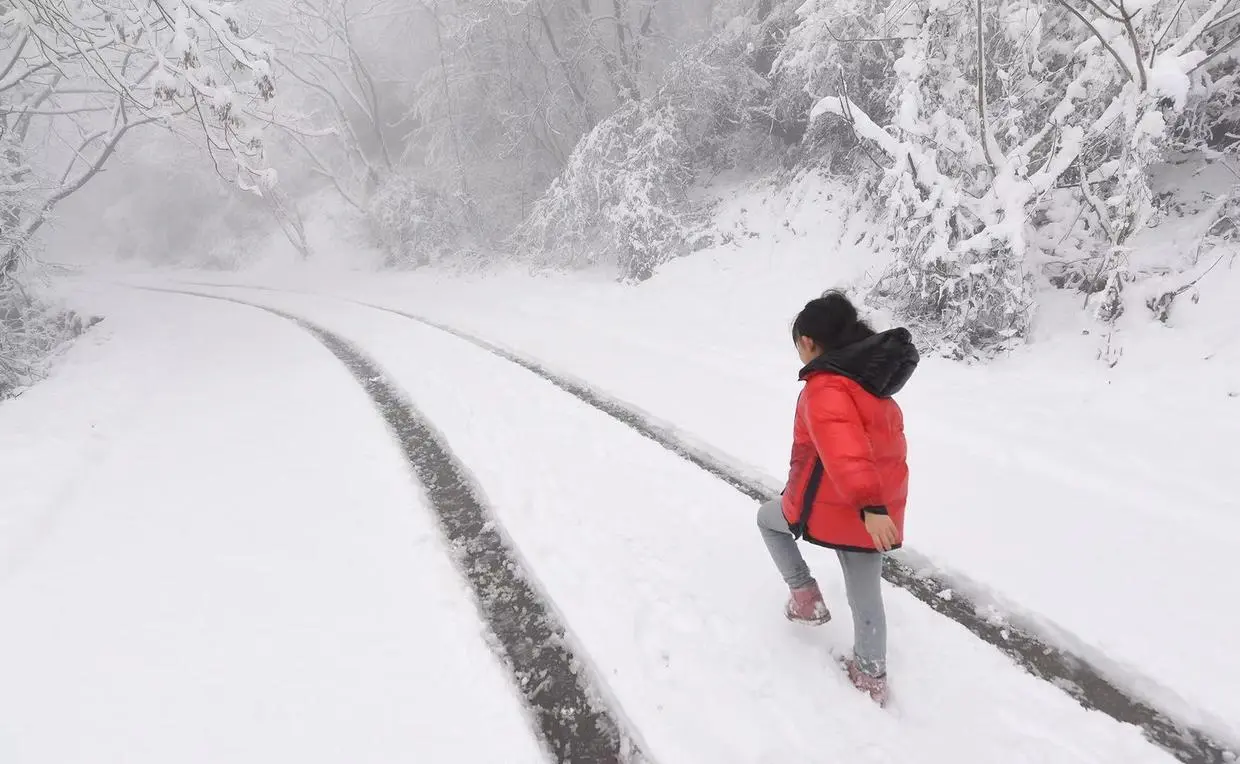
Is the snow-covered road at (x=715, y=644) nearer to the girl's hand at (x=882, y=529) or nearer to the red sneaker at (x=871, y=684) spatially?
the red sneaker at (x=871, y=684)

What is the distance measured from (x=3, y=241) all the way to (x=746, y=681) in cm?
1560

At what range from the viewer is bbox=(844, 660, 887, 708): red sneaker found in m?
2.46

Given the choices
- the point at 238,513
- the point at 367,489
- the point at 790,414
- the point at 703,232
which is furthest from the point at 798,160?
the point at 238,513

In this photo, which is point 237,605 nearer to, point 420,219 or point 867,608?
point 867,608

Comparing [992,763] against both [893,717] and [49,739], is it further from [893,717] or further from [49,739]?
[49,739]

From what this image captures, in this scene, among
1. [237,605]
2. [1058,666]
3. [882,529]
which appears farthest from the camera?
[237,605]

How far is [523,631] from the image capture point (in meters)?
3.12

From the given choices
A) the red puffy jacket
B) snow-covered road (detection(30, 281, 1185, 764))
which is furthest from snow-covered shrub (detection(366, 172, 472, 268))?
the red puffy jacket

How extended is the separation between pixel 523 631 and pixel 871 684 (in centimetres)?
180

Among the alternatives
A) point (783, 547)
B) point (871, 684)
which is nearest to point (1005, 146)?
point (783, 547)

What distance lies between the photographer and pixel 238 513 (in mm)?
4637

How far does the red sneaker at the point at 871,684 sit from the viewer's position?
8.07ft

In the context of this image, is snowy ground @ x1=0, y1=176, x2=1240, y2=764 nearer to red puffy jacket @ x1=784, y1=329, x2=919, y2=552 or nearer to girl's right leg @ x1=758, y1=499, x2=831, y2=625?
girl's right leg @ x1=758, y1=499, x2=831, y2=625

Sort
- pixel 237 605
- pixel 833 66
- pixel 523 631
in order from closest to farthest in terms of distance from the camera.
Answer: pixel 523 631 < pixel 237 605 < pixel 833 66
